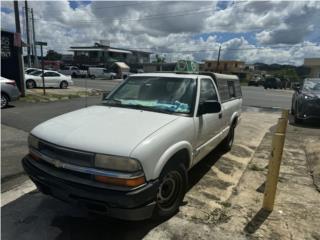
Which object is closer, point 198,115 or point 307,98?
point 198,115

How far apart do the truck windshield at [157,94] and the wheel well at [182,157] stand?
0.55 meters

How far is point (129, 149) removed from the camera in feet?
8.93

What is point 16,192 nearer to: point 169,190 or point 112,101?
point 112,101

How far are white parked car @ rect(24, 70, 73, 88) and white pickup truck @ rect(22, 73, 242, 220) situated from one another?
754 inches

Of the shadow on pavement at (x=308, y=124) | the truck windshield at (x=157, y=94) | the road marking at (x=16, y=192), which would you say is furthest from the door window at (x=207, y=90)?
the shadow on pavement at (x=308, y=124)

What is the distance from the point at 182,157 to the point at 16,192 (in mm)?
2482

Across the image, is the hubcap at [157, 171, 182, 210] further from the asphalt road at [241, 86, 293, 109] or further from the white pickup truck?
the asphalt road at [241, 86, 293, 109]

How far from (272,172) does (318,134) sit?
6.07 m

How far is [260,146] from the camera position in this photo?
7168mm

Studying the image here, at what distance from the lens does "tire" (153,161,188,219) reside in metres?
3.27

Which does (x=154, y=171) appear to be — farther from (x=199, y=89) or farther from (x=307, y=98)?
(x=307, y=98)

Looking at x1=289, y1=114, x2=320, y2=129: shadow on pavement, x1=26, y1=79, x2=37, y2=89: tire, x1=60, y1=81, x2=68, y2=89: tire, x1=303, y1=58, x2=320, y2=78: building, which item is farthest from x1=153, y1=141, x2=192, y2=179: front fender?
x1=303, y1=58, x2=320, y2=78: building

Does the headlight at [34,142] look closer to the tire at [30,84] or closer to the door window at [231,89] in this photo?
the door window at [231,89]

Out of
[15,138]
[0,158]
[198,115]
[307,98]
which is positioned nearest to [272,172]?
[198,115]
